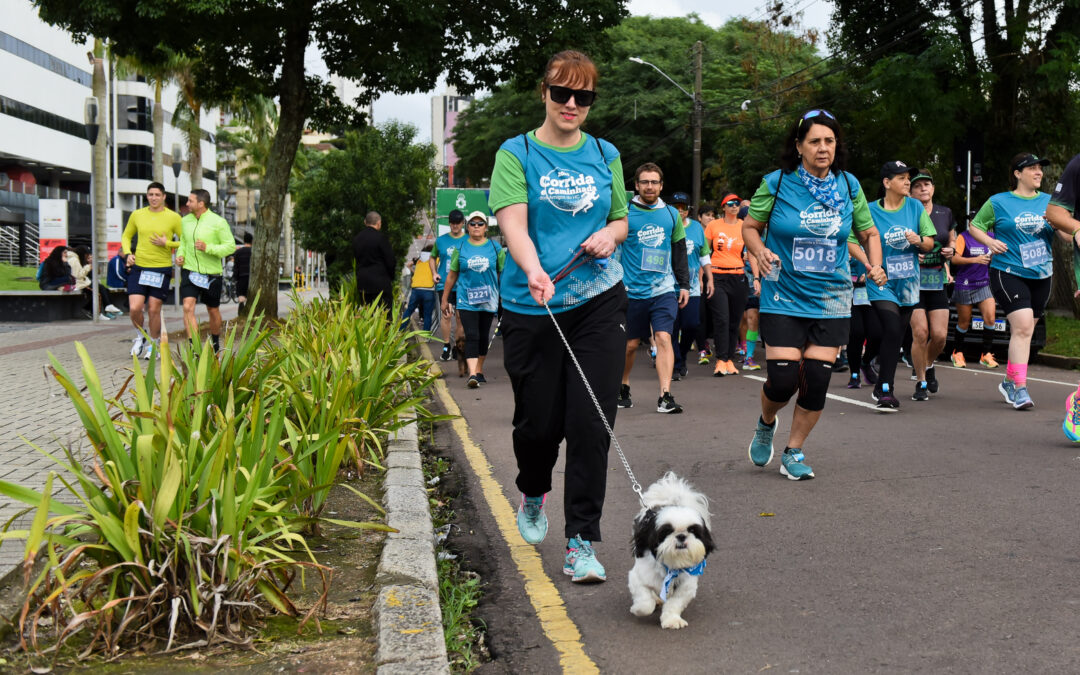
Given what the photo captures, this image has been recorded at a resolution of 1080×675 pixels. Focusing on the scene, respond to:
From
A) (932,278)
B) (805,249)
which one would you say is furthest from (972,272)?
(805,249)

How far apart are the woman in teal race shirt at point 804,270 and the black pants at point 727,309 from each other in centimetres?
655

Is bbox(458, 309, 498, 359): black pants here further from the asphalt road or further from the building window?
the building window

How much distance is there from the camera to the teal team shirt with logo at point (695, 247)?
1239 cm

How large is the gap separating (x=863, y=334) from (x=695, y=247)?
269 centimetres

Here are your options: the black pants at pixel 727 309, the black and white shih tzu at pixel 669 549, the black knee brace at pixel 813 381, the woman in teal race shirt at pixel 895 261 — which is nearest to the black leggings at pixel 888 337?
the woman in teal race shirt at pixel 895 261

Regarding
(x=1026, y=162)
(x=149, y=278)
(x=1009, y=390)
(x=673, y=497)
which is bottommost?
(x=1009, y=390)

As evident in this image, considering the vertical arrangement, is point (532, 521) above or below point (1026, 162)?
below

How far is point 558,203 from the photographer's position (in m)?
4.43

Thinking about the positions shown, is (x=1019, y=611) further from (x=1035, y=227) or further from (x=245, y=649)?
(x=1035, y=227)

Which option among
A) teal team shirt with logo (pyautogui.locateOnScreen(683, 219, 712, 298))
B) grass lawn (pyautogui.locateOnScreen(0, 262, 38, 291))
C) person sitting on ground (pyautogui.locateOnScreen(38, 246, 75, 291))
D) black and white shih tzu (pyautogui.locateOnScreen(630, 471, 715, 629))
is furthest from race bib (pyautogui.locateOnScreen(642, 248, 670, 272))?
grass lawn (pyautogui.locateOnScreen(0, 262, 38, 291))

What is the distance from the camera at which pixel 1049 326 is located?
18.0 m

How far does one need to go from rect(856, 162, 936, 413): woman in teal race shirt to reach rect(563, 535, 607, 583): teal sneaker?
18.1 feet

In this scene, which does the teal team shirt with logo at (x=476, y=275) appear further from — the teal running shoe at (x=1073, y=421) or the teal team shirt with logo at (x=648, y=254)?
the teal running shoe at (x=1073, y=421)

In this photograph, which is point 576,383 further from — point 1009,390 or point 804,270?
point 1009,390
